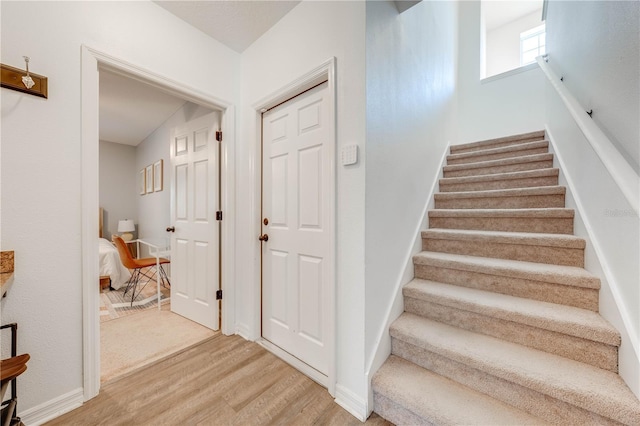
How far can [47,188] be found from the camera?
4.41 feet

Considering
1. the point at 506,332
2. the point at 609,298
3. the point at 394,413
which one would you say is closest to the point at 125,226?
the point at 394,413

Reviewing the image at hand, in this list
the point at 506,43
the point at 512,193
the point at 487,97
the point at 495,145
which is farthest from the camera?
the point at 506,43

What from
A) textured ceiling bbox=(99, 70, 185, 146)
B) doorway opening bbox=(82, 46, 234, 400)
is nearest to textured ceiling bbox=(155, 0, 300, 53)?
doorway opening bbox=(82, 46, 234, 400)

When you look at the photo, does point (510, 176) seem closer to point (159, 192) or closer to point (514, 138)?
point (514, 138)

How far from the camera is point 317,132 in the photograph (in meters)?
1.68

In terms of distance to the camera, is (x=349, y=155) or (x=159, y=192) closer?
(x=349, y=155)

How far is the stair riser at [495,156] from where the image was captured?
2545 mm

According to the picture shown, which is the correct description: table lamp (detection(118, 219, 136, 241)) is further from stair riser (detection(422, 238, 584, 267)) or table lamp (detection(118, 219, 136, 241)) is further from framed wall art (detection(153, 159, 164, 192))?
stair riser (detection(422, 238, 584, 267))

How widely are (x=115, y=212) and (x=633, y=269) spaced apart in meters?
7.04

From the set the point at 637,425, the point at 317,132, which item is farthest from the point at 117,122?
the point at 637,425

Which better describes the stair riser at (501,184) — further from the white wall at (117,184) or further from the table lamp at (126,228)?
the white wall at (117,184)

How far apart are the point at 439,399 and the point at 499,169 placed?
2221mm

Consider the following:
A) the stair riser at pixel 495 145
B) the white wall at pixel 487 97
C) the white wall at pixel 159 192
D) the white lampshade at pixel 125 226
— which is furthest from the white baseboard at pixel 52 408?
the white wall at pixel 487 97

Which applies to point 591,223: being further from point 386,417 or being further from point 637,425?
point 386,417
